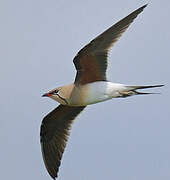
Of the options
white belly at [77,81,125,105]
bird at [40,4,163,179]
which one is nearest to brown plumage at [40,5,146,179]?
bird at [40,4,163,179]

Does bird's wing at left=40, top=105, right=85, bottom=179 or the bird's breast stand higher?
the bird's breast

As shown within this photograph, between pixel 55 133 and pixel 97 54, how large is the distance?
2.13 metres

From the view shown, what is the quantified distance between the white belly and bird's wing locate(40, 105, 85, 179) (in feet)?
3.80

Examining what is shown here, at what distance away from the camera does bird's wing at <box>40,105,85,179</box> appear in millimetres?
10594

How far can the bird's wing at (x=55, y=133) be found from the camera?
34.8 feet

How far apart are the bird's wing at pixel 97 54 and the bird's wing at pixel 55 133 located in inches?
45.3

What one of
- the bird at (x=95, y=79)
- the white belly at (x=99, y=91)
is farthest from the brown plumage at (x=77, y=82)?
the white belly at (x=99, y=91)

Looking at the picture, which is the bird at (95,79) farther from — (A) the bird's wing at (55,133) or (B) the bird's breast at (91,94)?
(A) the bird's wing at (55,133)

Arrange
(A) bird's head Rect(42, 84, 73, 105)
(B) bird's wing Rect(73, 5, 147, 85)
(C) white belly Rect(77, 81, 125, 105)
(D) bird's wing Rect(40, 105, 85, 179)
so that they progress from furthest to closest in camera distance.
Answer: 1. (D) bird's wing Rect(40, 105, 85, 179)
2. (A) bird's head Rect(42, 84, 73, 105)
3. (C) white belly Rect(77, 81, 125, 105)
4. (B) bird's wing Rect(73, 5, 147, 85)

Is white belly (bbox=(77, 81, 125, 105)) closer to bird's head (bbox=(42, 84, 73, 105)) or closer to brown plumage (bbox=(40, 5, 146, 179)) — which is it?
brown plumage (bbox=(40, 5, 146, 179))

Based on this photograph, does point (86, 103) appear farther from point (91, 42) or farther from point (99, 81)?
point (91, 42)

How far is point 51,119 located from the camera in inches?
420

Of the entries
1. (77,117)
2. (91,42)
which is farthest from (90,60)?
(77,117)

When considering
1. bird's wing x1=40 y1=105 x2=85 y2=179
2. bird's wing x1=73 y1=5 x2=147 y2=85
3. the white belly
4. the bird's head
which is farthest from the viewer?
bird's wing x1=40 y1=105 x2=85 y2=179
